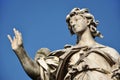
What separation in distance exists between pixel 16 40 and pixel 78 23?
1.63 meters

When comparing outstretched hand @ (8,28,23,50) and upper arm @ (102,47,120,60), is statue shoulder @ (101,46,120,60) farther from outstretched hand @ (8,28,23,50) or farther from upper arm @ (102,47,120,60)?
outstretched hand @ (8,28,23,50)

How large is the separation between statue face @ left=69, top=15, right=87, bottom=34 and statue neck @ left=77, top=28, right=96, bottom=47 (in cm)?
11

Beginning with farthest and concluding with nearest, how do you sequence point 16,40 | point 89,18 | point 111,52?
point 89,18 → point 16,40 → point 111,52

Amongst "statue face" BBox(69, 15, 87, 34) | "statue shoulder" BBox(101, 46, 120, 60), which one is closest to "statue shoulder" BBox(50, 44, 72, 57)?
"statue face" BBox(69, 15, 87, 34)

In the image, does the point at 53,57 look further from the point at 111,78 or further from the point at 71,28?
the point at 111,78

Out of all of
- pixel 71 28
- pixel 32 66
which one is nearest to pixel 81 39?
pixel 71 28

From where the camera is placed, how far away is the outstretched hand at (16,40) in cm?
1436

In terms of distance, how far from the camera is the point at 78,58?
45.8ft

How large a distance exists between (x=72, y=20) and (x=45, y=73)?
1559 millimetres

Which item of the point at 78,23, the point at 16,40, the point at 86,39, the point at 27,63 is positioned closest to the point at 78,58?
the point at 86,39

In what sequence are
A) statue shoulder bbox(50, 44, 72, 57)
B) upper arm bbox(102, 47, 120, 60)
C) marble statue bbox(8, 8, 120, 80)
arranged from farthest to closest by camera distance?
1. statue shoulder bbox(50, 44, 72, 57)
2. upper arm bbox(102, 47, 120, 60)
3. marble statue bbox(8, 8, 120, 80)

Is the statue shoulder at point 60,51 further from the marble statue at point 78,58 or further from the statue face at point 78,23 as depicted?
the statue face at point 78,23

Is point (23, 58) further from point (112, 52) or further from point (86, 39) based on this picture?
point (112, 52)

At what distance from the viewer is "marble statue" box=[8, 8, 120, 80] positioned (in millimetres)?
13492
